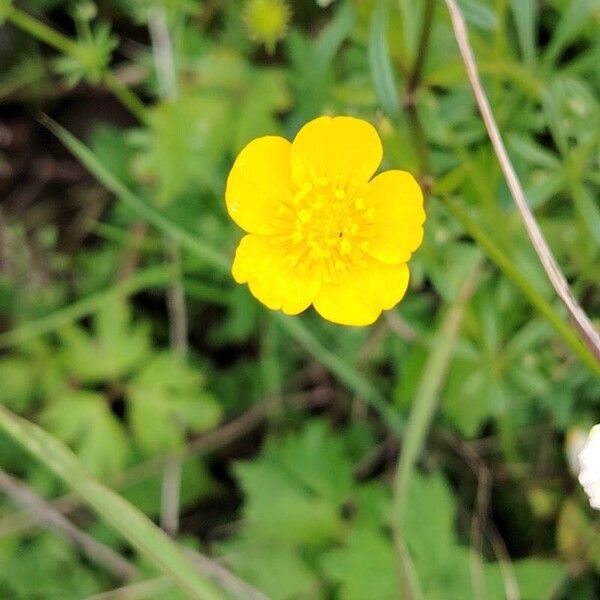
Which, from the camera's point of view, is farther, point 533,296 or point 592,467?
point 533,296

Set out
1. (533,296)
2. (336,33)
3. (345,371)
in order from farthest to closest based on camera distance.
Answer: (345,371) → (336,33) → (533,296)

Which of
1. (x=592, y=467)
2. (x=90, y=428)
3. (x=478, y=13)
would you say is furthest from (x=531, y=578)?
(x=478, y=13)

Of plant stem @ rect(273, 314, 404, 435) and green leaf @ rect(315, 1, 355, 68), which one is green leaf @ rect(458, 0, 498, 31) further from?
plant stem @ rect(273, 314, 404, 435)

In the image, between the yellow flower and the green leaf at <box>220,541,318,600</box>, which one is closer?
the yellow flower

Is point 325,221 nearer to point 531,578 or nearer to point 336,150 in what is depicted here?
point 336,150

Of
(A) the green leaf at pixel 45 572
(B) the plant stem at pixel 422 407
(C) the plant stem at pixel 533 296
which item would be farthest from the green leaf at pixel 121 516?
(C) the plant stem at pixel 533 296

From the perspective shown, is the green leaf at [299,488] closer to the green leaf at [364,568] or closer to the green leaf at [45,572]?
the green leaf at [364,568]

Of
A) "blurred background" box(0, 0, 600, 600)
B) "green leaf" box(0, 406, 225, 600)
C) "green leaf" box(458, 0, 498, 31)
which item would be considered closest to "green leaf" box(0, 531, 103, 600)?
"blurred background" box(0, 0, 600, 600)
